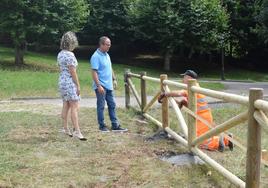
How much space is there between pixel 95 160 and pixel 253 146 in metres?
2.61

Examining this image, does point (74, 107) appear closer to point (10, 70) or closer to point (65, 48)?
point (65, 48)

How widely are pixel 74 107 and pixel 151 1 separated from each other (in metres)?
23.9

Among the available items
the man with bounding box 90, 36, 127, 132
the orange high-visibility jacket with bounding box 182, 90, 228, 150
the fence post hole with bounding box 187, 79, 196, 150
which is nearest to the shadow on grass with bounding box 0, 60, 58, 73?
the man with bounding box 90, 36, 127, 132

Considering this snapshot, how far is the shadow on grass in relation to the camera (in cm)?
2316

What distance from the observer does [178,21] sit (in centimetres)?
3048

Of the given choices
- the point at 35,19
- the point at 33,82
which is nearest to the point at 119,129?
the point at 33,82

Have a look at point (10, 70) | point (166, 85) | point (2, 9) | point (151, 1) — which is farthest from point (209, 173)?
point (151, 1)

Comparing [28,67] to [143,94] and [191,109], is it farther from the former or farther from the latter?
[191,109]

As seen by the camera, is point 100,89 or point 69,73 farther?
point 100,89

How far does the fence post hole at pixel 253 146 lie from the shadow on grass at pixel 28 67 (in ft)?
62.8

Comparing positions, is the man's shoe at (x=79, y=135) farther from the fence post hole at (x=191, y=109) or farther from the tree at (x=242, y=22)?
the tree at (x=242, y=22)

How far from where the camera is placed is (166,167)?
630 cm

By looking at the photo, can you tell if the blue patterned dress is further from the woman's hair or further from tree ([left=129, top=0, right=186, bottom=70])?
tree ([left=129, top=0, right=186, bottom=70])

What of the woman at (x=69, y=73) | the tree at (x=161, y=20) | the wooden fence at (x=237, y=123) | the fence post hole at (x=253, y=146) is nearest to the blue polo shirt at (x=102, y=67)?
the woman at (x=69, y=73)
